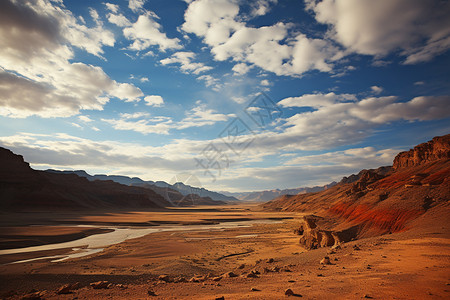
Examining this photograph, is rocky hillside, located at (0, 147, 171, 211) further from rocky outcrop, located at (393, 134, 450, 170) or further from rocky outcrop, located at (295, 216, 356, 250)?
rocky outcrop, located at (393, 134, 450, 170)

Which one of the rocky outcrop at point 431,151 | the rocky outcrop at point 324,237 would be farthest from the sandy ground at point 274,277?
the rocky outcrop at point 431,151

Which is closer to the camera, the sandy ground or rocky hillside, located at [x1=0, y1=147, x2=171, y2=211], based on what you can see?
the sandy ground

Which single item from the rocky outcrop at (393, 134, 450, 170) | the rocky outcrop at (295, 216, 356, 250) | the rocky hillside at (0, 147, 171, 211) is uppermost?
the rocky outcrop at (393, 134, 450, 170)

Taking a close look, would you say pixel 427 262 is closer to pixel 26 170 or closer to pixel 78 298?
pixel 78 298

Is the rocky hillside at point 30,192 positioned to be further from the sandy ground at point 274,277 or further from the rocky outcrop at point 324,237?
the rocky outcrop at point 324,237

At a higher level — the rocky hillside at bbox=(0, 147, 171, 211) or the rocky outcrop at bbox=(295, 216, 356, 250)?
the rocky hillside at bbox=(0, 147, 171, 211)

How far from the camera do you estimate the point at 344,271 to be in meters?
9.16

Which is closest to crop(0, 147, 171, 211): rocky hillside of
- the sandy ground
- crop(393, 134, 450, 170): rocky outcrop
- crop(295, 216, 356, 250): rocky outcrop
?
the sandy ground

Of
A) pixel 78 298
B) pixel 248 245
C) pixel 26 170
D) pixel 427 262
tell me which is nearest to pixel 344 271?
pixel 427 262

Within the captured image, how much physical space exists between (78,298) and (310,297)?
7629 millimetres

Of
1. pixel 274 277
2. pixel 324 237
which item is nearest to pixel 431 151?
pixel 324 237

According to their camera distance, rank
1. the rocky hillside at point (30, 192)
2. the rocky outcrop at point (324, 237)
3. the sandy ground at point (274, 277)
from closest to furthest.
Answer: the sandy ground at point (274, 277), the rocky outcrop at point (324, 237), the rocky hillside at point (30, 192)

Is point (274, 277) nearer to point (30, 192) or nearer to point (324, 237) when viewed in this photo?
point (324, 237)

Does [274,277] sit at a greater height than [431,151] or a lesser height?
lesser
